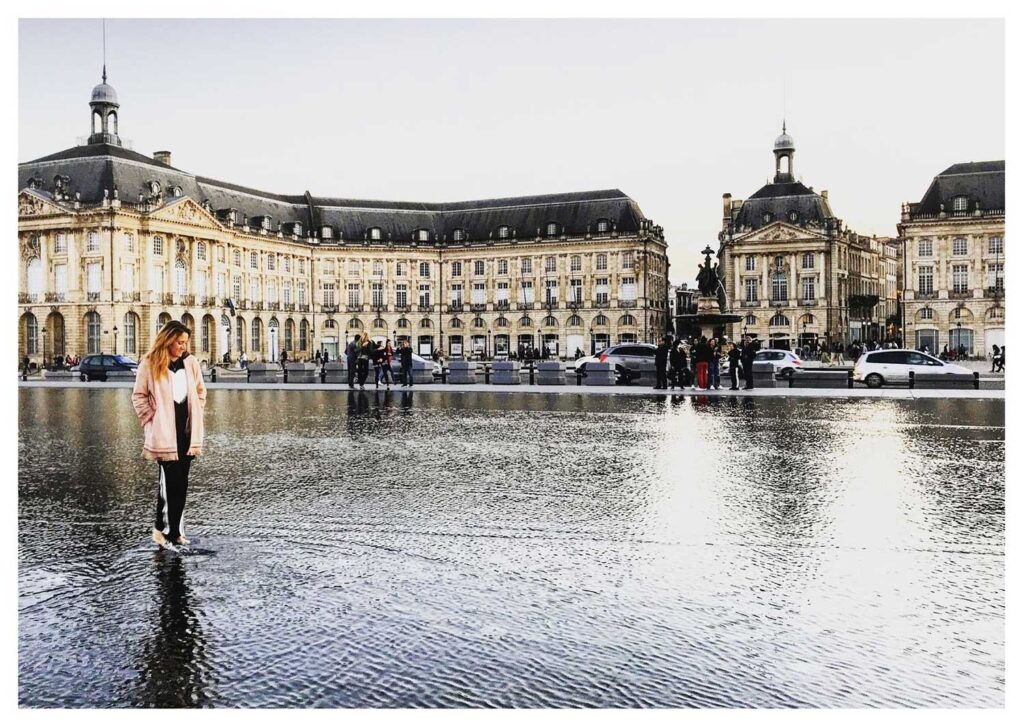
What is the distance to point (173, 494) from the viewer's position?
7160 mm

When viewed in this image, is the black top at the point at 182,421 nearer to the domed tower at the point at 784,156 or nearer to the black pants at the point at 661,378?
the black pants at the point at 661,378

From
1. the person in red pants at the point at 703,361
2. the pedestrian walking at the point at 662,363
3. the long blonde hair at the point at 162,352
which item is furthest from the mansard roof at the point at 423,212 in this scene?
the long blonde hair at the point at 162,352

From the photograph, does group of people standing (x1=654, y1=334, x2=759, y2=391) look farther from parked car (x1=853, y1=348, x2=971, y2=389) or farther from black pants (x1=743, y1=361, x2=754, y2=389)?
parked car (x1=853, y1=348, x2=971, y2=389)

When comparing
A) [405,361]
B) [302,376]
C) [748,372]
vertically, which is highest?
[405,361]

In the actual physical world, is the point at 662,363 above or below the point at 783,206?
below

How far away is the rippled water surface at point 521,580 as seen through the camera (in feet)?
15.4

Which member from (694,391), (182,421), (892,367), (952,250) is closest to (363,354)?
(694,391)

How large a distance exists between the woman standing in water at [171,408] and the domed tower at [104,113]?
2691 inches

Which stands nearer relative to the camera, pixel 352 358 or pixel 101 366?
pixel 352 358

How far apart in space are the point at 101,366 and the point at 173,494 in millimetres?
35199

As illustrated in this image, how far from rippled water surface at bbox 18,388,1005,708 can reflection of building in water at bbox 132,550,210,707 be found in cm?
2

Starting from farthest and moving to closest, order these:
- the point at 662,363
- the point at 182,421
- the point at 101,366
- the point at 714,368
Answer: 1. the point at 101,366
2. the point at 714,368
3. the point at 662,363
4. the point at 182,421

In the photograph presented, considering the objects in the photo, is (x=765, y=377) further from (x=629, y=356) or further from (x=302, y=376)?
(x=302, y=376)

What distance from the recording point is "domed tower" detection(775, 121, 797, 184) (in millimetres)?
91688
